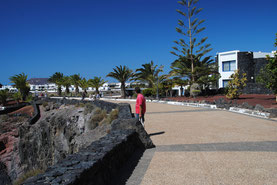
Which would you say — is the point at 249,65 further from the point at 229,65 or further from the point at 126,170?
the point at 126,170

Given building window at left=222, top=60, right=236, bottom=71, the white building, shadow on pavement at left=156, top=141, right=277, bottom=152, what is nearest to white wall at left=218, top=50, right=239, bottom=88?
the white building

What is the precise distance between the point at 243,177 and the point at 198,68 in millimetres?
23692

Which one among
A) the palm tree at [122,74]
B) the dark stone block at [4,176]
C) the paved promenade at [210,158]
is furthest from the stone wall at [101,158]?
the palm tree at [122,74]

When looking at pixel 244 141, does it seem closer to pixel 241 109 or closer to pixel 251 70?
pixel 241 109

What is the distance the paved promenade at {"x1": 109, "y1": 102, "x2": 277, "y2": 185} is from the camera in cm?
376

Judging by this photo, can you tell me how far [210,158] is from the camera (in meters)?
4.77

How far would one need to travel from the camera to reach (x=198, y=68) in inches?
1037

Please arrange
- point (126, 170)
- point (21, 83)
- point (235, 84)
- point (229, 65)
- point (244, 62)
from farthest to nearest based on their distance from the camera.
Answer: point (21, 83), point (229, 65), point (244, 62), point (235, 84), point (126, 170)

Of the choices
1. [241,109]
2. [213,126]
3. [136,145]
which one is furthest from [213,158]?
[241,109]

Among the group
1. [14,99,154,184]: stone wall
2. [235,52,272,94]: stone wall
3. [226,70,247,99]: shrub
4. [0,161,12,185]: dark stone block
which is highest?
[235,52,272,94]: stone wall

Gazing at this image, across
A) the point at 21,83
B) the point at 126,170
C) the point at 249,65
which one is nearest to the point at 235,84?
the point at 126,170

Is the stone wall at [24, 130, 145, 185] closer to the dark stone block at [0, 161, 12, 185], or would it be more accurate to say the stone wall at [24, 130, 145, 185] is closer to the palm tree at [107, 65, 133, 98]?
the dark stone block at [0, 161, 12, 185]

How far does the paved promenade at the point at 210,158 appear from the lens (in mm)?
3758

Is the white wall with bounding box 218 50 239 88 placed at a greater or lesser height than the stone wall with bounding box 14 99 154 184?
greater
